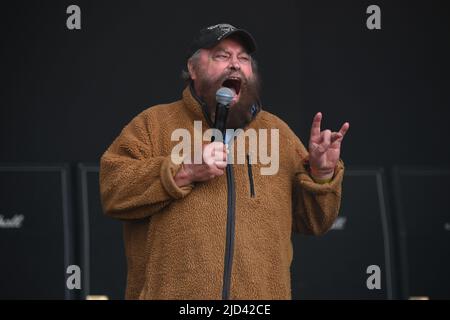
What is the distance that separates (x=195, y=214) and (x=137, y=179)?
0.20m

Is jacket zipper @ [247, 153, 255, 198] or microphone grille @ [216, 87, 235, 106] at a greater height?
microphone grille @ [216, 87, 235, 106]

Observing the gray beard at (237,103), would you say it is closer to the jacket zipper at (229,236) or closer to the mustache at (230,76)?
the mustache at (230,76)

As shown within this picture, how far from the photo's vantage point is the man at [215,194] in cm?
285

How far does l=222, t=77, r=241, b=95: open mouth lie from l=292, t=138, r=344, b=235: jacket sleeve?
277 mm

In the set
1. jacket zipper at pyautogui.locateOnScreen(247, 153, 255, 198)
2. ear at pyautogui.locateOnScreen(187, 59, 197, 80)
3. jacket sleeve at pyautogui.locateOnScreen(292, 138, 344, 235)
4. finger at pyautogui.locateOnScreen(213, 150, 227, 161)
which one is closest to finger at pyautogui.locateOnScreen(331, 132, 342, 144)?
jacket sleeve at pyautogui.locateOnScreen(292, 138, 344, 235)

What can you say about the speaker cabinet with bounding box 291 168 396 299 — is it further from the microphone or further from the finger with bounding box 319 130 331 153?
the microphone

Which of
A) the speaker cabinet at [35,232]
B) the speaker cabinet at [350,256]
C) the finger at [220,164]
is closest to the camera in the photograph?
the finger at [220,164]

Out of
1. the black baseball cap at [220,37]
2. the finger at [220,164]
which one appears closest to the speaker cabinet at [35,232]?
the black baseball cap at [220,37]

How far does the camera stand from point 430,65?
15.8ft

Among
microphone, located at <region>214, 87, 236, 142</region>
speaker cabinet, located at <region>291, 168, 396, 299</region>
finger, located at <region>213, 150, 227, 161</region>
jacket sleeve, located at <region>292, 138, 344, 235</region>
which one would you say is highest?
microphone, located at <region>214, 87, 236, 142</region>

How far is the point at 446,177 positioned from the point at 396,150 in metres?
0.28

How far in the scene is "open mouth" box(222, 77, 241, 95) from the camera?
10.1 feet

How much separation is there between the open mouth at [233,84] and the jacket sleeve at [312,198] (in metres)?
0.28
